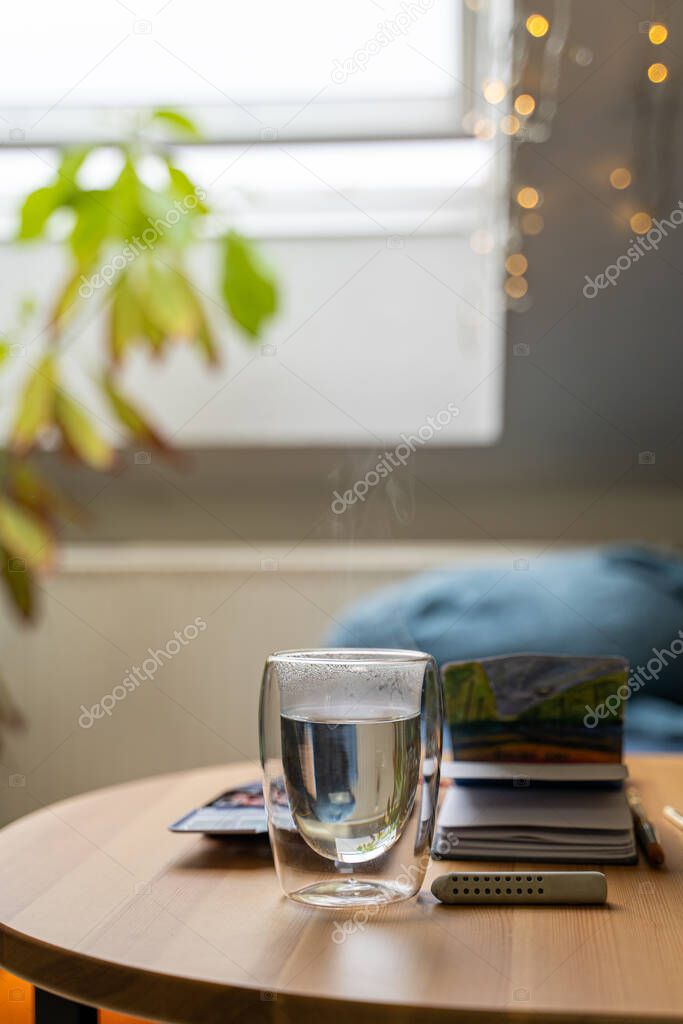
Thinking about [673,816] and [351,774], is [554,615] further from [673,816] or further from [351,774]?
[351,774]

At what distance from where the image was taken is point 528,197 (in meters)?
2.42

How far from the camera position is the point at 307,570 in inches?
100

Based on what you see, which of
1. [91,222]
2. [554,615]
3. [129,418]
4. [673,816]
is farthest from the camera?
[129,418]

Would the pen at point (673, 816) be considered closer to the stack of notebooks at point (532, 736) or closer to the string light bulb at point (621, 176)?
the stack of notebooks at point (532, 736)

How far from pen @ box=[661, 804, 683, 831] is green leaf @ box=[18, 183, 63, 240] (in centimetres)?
172

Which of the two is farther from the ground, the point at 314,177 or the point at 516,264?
the point at 314,177

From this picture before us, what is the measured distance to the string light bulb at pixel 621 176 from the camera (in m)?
2.39

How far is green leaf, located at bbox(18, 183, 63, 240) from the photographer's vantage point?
7.07 ft

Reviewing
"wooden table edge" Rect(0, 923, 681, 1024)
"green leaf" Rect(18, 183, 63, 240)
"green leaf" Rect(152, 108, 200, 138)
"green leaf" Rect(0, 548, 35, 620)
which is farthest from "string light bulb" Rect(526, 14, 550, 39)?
"wooden table edge" Rect(0, 923, 681, 1024)

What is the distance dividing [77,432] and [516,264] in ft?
3.52

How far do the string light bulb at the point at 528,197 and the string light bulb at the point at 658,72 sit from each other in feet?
1.10

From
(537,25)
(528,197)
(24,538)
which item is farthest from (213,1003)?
(528,197)

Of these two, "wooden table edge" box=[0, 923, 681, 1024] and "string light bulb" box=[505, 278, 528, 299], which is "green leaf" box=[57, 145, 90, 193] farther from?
"wooden table edge" box=[0, 923, 681, 1024]

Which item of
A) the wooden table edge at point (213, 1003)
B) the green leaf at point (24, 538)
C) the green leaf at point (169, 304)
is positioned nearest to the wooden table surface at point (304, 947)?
the wooden table edge at point (213, 1003)
